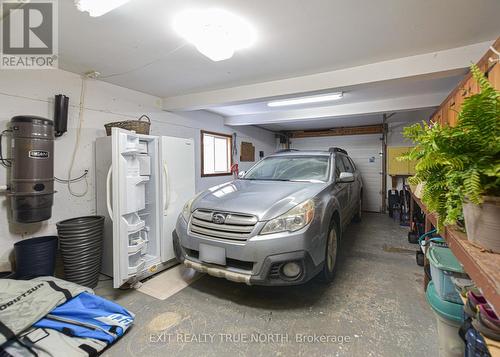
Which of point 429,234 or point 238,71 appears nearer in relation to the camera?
point 429,234

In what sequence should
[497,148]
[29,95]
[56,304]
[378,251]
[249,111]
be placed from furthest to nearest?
1. [249,111]
2. [378,251]
3. [29,95]
4. [56,304]
5. [497,148]

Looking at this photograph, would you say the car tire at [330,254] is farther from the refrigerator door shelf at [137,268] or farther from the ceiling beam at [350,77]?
the refrigerator door shelf at [137,268]

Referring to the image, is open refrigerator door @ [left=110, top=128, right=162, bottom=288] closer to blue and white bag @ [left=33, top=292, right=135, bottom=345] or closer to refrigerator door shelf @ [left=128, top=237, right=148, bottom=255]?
refrigerator door shelf @ [left=128, top=237, right=148, bottom=255]

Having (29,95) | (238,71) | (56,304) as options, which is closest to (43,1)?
(29,95)

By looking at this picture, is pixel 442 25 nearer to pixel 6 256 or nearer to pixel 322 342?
pixel 322 342

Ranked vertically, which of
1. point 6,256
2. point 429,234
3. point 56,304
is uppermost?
point 429,234

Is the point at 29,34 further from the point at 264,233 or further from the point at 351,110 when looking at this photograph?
the point at 351,110

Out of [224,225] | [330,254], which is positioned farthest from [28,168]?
[330,254]

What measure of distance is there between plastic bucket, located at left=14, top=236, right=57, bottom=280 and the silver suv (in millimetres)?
1172

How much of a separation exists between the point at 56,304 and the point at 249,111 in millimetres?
4143

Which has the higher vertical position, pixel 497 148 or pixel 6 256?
pixel 497 148

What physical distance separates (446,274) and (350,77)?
2.11m

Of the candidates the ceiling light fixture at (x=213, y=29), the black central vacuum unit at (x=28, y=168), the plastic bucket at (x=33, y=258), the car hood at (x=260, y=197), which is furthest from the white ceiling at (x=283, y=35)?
the plastic bucket at (x=33, y=258)

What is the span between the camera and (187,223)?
2.24 m
